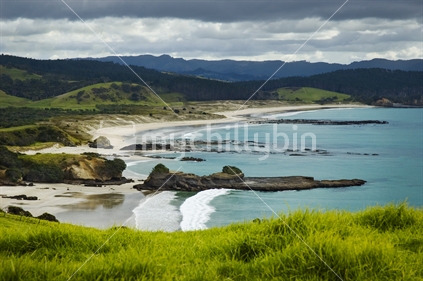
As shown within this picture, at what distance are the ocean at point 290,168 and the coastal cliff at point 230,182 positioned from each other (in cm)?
127

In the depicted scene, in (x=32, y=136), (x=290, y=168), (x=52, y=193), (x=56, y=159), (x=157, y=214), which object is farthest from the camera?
(x=32, y=136)

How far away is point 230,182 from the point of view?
54.6 m

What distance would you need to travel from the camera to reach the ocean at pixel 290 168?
1606 inches

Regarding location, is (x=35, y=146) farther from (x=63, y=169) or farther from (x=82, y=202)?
(x=82, y=202)

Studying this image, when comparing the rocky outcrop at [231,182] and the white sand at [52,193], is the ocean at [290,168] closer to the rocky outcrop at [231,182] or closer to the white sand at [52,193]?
the rocky outcrop at [231,182]

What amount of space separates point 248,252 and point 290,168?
62.6 m

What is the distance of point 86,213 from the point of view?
37656 mm

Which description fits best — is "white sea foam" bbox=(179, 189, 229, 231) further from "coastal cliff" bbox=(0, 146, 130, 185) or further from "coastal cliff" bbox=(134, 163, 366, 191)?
"coastal cliff" bbox=(0, 146, 130, 185)

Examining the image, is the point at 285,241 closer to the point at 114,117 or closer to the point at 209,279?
the point at 209,279

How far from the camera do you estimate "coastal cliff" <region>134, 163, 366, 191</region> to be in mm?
50281

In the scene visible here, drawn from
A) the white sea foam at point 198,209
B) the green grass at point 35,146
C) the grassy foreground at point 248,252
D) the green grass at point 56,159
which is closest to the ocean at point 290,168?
the white sea foam at point 198,209

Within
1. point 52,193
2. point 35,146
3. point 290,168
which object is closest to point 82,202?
point 52,193

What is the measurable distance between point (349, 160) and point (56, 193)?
155 feet

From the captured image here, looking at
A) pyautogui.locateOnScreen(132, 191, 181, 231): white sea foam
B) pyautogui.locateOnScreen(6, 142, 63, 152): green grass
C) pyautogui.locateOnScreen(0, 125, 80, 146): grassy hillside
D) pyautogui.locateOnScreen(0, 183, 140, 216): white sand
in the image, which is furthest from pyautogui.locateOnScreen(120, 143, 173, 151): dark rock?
pyautogui.locateOnScreen(132, 191, 181, 231): white sea foam
